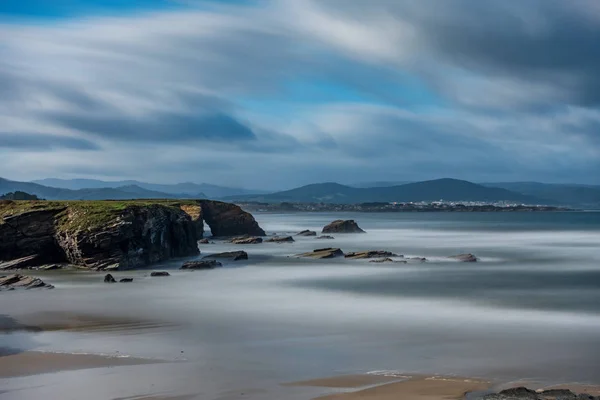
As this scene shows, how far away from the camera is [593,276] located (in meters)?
37.8

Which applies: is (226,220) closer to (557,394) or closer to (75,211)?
(75,211)

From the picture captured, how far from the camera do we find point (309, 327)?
70.3 feet

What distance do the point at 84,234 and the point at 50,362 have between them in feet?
77.9

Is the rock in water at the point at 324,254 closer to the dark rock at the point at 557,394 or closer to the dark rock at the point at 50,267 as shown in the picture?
the dark rock at the point at 50,267

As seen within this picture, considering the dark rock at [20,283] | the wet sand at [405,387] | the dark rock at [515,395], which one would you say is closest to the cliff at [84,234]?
the dark rock at [20,283]

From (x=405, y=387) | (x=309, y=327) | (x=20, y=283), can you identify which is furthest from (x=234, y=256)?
(x=405, y=387)

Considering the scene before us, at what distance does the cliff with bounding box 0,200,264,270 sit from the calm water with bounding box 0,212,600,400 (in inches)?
119

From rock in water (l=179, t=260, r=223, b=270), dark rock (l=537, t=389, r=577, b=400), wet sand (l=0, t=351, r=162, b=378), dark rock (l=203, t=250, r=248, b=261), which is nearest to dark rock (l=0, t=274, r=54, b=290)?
rock in water (l=179, t=260, r=223, b=270)

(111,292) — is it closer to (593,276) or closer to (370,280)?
(370,280)

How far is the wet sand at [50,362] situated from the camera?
601 inches

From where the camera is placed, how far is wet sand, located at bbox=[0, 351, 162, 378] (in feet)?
50.1

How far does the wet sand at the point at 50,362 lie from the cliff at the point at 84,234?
71.4 ft

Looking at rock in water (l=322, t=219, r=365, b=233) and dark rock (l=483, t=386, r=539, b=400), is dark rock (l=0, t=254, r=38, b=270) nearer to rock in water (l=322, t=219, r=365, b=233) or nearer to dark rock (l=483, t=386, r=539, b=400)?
dark rock (l=483, t=386, r=539, b=400)

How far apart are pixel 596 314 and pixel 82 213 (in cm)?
2840
